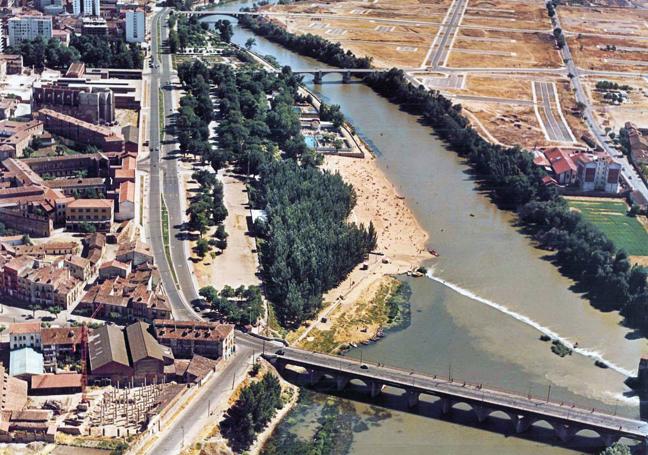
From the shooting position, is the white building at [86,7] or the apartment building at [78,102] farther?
the white building at [86,7]

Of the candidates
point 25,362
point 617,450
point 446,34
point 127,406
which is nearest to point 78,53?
point 446,34

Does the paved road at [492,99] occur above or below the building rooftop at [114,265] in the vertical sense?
above

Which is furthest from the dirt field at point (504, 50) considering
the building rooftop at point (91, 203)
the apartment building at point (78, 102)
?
the building rooftop at point (91, 203)

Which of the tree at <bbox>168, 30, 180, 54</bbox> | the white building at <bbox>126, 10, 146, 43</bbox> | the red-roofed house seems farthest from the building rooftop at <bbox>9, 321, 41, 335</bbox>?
the white building at <bbox>126, 10, 146, 43</bbox>

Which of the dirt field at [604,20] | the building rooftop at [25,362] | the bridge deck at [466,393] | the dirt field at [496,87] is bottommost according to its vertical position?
the bridge deck at [466,393]

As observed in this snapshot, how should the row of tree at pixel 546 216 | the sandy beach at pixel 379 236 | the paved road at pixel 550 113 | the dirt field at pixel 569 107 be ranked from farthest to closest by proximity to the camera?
the dirt field at pixel 569 107 < the paved road at pixel 550 113 < the row of tree at pixel 546 216 < the sandy beach at pixel 379 236

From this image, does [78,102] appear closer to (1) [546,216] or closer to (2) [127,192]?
(2) [127,192]

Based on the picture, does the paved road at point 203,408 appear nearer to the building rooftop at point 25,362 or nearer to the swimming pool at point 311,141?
the building rooftop at point 25,362

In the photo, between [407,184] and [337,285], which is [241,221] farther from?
[407,184]
